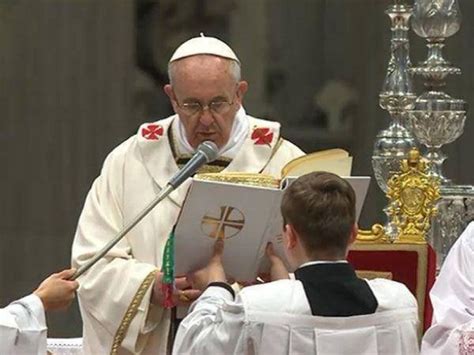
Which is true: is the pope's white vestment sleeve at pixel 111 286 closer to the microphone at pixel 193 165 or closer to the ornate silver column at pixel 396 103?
the microphone at pixel 193 165

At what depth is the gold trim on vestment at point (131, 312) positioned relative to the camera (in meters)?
5.55

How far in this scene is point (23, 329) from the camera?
491cm

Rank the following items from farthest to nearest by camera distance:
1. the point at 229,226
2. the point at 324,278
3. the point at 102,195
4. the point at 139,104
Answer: the point at 139,104 < the point at 102,195 < the point at 229,226 < the point at 324,278

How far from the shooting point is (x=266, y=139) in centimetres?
591

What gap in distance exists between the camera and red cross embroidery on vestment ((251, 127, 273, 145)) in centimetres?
590

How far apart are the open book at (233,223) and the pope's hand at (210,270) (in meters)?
0.02

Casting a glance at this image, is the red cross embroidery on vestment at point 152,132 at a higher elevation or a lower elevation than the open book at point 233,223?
higher

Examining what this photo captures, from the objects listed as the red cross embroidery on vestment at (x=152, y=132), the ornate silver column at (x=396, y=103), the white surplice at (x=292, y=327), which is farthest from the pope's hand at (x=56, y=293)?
the ornate silver column at (x=396, y=103)

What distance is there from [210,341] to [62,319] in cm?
512

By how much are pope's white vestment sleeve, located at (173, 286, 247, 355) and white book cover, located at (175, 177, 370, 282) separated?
0.46 metres

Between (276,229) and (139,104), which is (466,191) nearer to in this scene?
(276,229)

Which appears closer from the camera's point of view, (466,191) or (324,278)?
(324,278)

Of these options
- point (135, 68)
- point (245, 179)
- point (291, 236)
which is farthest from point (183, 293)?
point (135, 68)

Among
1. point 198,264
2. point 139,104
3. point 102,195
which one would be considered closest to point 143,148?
point 102,195
